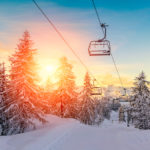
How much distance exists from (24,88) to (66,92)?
1070cm

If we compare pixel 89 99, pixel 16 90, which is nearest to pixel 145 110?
pixel 89 99

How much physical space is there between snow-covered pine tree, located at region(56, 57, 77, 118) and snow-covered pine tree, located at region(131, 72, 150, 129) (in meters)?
10.6

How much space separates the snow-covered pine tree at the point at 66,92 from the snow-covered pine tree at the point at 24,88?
8.22m

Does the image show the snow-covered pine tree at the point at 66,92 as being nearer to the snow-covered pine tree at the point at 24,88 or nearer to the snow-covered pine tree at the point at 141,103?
the snow-covered pine tree at the point at 24,88

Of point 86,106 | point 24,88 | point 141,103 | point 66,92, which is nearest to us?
point 24,88

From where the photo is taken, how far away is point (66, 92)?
106 ft

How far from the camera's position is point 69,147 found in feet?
40.8

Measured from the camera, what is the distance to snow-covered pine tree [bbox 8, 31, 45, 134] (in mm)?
22219

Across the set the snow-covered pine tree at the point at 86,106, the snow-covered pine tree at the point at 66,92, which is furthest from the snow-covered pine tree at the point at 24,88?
the snow-covered pine tree at the point at 86,106

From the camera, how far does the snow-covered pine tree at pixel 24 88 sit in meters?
22.2

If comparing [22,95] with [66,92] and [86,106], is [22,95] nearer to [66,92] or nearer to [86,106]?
[66,92]

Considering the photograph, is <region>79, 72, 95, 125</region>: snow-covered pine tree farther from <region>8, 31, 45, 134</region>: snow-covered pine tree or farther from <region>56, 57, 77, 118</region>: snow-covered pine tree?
<region>8, 31, 45, 134</region>: snow-covered pine tree

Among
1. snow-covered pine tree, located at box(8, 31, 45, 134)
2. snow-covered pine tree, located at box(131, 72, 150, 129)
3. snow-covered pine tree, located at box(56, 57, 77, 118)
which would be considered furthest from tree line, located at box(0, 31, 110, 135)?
snow-covered pine tree, located at box(131, 72, 150, 129)

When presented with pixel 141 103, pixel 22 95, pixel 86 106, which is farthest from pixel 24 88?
pixel 141 103
